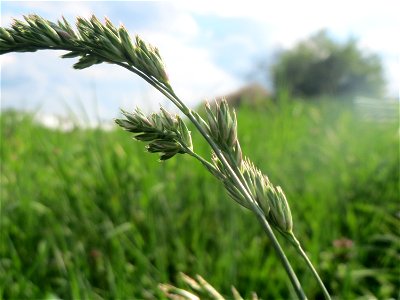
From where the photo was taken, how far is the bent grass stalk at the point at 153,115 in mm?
909

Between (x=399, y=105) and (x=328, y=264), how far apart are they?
1.14 meters

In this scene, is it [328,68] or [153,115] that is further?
[328,68]

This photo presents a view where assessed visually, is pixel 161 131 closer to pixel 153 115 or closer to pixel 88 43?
pixel 153 115

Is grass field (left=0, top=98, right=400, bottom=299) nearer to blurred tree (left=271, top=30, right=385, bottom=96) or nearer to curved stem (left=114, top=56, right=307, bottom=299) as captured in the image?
curved stem (left=114, top=56, right=307, bottom=299)

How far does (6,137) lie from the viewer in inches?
193

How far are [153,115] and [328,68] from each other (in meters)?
28.6

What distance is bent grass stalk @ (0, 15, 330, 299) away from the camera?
0.91 metres

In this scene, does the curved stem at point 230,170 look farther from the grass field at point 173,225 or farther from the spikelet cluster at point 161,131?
the grass field at point 173,225

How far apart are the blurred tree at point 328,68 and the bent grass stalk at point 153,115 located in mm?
26161

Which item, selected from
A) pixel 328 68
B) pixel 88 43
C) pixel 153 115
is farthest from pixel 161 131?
pixel 328 68

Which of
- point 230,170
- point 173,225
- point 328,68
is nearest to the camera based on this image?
point 230,170

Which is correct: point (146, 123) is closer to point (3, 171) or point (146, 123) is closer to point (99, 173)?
point (99, 173)

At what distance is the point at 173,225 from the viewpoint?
2959 mm

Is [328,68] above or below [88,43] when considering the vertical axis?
above
